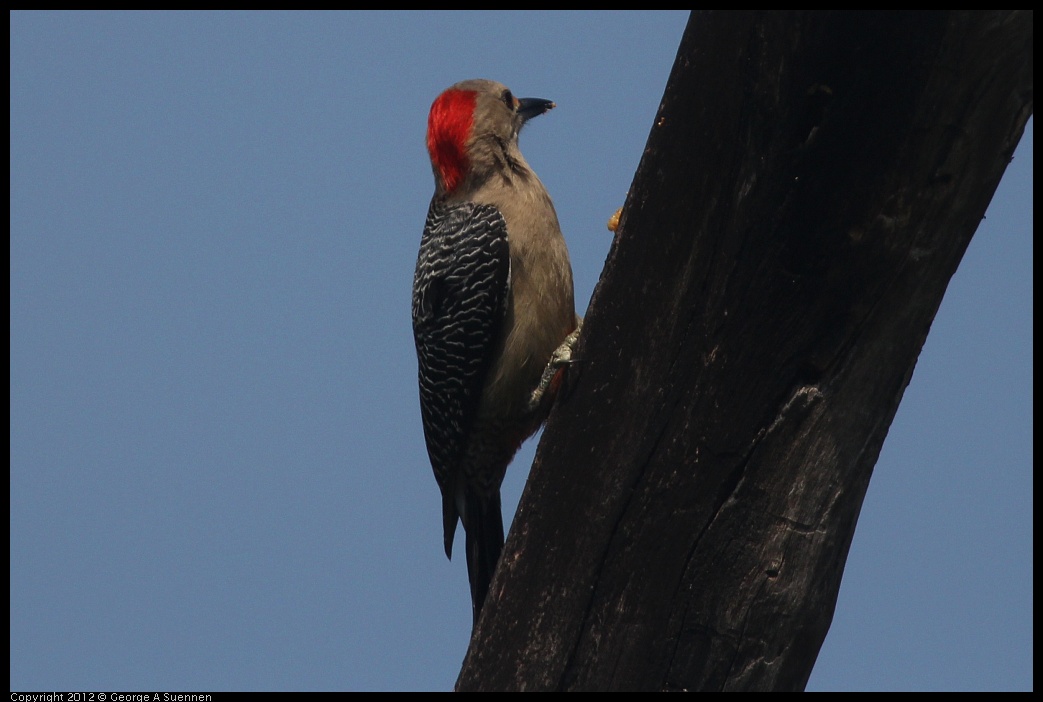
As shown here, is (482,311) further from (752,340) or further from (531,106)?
(752,340)

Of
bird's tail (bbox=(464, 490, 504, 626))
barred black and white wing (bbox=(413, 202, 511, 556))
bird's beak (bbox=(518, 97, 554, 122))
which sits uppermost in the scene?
bird's beak (bbox=(518, 97, 554, 122))

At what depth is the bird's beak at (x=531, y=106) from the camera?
6.39m

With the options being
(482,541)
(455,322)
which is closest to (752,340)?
(455,322)

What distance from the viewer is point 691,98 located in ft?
10.4

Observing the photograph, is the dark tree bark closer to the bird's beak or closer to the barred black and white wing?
the barred black and white wing

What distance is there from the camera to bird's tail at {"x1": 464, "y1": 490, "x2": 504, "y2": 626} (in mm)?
5582

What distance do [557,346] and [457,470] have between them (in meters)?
1.01

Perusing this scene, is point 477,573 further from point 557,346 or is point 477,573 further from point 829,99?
point 829,99

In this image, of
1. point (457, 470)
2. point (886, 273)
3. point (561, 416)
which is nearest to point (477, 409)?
point (457, 470)

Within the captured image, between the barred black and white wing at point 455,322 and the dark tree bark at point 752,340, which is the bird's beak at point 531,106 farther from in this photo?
the dark tree bark at point 752,340

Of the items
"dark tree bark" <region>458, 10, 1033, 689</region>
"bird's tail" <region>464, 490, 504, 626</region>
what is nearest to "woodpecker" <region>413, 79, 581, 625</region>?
"bird's tail" <region>464, 490, 504, 626</region>

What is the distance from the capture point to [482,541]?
577cm

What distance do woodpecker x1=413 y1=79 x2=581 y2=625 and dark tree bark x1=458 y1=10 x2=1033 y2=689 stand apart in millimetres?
1705

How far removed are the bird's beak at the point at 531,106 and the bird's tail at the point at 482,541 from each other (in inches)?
93.7
